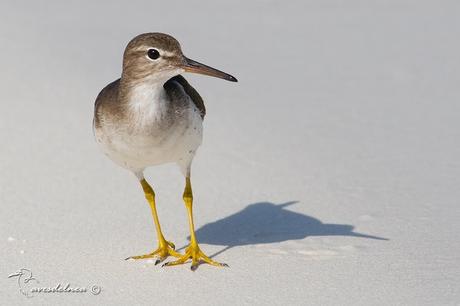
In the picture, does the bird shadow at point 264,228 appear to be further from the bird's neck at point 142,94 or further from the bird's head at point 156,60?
the bird's head at point 156,60

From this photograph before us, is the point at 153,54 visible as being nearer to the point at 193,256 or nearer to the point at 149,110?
the point at 149,110

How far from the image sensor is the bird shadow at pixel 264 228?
25.1 ft

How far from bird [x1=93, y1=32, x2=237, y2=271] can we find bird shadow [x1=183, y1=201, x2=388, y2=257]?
0.71m

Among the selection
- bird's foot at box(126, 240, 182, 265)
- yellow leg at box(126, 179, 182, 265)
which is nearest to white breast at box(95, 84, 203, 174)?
yellow leg at box(126, 179, 182, 265)

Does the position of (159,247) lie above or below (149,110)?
below

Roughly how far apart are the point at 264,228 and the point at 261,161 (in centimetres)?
162

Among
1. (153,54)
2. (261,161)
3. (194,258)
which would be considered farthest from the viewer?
(261,161)

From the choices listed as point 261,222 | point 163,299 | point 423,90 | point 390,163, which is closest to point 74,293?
point 163,299

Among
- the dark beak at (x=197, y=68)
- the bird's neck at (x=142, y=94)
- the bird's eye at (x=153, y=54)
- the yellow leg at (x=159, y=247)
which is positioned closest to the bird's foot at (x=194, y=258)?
the yellow leg at (x=159, y=247)

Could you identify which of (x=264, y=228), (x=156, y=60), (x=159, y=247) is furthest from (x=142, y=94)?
(x=264, y=228)

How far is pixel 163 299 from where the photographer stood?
629 cm

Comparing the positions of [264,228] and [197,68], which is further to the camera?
[264,228]

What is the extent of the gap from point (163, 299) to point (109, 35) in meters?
8.21

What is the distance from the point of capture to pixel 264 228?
7.95 meters
